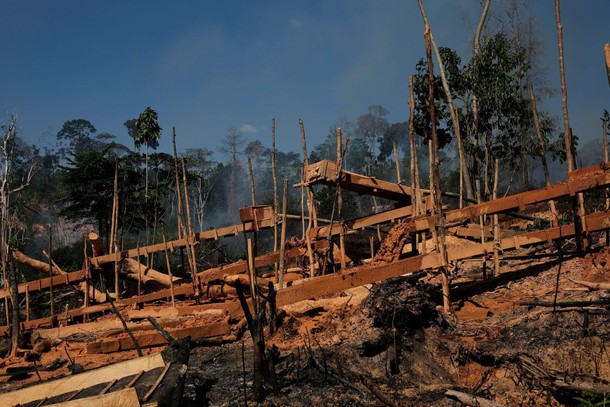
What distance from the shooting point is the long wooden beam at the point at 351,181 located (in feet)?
35.2

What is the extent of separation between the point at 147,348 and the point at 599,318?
790 cm

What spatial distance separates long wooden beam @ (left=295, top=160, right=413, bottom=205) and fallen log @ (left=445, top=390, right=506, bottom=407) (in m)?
5.82

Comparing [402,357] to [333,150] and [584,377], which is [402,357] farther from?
[333,150]

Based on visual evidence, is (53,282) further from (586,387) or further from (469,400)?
(586,387)

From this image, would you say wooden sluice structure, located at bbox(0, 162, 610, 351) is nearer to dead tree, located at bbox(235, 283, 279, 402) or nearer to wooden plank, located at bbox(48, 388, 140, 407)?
dead tree, located at bbox(235, 283, 279, 402)

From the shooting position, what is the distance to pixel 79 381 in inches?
249

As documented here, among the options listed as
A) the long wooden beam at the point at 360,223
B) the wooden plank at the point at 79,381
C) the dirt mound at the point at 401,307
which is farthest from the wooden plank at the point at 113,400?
the long wooden beam at the point at 360,223

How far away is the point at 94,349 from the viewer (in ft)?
31.7

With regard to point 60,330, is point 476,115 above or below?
above

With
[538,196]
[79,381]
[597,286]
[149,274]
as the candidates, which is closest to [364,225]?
[538,196]

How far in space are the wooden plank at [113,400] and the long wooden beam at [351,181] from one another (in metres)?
6.78

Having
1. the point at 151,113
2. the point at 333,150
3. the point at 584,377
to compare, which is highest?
the point at 333,150

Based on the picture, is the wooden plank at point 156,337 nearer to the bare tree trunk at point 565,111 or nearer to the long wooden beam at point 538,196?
the long wooden beam at point 538,196

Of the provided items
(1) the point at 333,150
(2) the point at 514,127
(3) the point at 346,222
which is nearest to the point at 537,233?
(3) the point at 346,222
